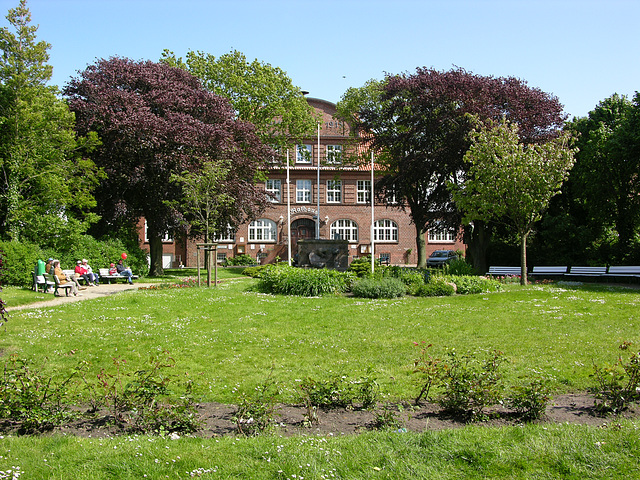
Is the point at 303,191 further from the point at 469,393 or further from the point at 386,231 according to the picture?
A: the point at 469,393

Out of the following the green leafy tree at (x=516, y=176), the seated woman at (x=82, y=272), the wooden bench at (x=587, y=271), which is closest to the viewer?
the green leafy tree at (x=516, y=176)

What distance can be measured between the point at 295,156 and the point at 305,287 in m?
31.6

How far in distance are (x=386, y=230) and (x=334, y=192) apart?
Result: 18.2 feet

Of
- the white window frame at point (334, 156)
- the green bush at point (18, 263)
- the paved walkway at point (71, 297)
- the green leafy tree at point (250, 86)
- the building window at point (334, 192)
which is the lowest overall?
the paved walkway at point (71, 297)

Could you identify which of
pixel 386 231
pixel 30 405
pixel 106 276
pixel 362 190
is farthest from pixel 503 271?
pixel 30 405

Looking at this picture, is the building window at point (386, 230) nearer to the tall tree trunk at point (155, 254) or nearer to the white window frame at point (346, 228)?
the white window frame at point (346, 228)

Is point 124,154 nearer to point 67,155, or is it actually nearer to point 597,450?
point 67,155

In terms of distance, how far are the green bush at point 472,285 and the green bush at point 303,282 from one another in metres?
3.57

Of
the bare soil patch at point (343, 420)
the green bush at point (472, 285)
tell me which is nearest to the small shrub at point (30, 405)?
the bare soil patch at point (343, 420)

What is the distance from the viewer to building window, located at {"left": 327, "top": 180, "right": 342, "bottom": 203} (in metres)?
46.6

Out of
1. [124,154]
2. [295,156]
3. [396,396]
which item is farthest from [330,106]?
[396,396]

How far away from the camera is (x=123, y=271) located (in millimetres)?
22969

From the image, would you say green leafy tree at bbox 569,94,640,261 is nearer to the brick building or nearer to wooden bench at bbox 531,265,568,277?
wooden bench at bbox 531,265,568,277

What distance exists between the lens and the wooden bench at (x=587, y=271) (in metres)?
23.3
